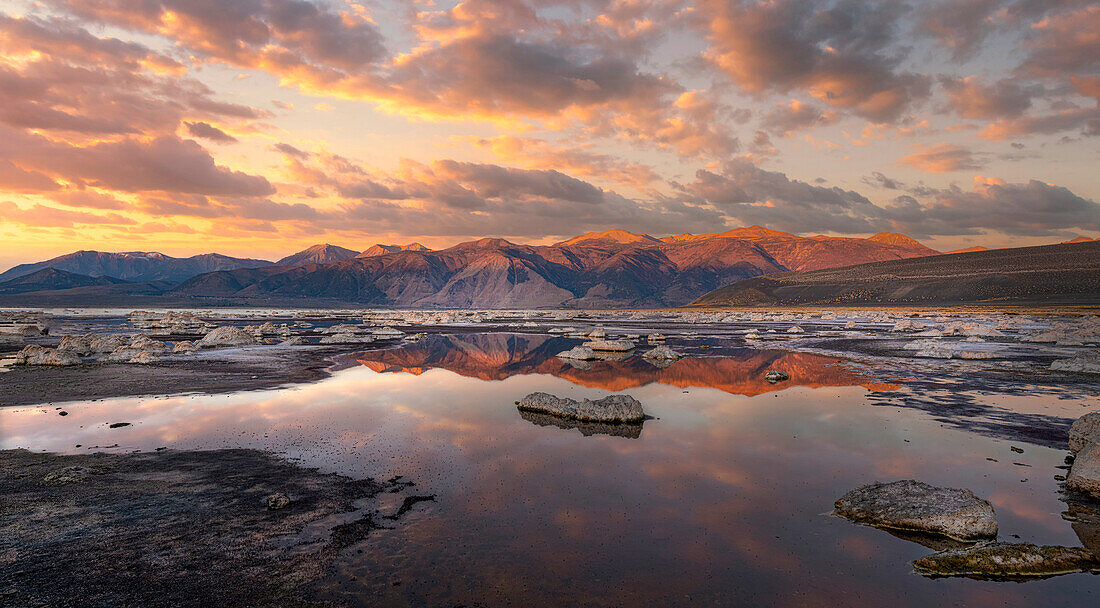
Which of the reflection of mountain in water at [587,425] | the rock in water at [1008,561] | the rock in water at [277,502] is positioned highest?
the rock in water at [277,502]

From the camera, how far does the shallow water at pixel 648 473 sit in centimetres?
794

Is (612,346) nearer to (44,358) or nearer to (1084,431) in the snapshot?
(1084,431)

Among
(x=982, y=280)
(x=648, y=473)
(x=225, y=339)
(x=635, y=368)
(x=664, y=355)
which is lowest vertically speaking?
(x=635, y=368)

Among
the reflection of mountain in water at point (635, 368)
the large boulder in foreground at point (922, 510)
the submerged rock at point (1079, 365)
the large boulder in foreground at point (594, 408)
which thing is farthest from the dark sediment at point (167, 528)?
the submerged rock at point (1079, 365)

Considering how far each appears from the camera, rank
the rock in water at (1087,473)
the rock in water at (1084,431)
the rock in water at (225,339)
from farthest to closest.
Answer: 1. the rock in water at (225,339)
2. the rock in water at (1084,431)
3. the rock in water at (1087,473)

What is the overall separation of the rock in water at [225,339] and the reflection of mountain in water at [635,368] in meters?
17.1

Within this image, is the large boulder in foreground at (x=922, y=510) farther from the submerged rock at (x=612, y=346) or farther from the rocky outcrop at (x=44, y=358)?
the rocky outcrop at (x=44, y=358)

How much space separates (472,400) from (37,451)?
47.7ft

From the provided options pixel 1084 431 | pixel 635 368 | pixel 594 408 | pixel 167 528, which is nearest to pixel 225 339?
pixel 635 368

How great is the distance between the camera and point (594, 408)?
19.8m

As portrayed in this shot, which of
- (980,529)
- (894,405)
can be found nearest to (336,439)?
(980,529)

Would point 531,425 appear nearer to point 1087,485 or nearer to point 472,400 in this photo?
point 472,400

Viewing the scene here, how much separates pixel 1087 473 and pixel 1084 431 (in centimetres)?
323

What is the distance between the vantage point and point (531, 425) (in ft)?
61.4
